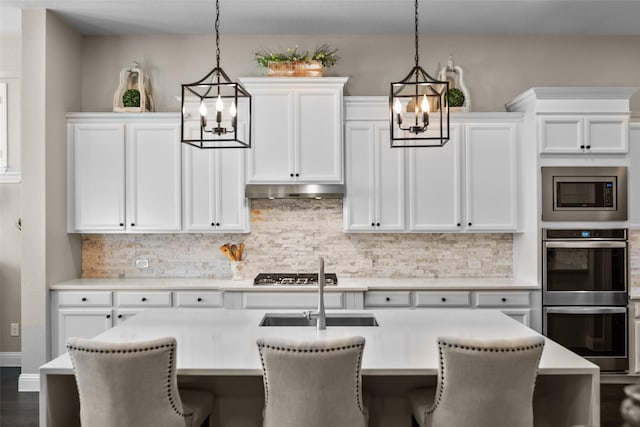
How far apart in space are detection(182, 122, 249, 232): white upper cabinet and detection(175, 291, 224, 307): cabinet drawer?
23.5 inches

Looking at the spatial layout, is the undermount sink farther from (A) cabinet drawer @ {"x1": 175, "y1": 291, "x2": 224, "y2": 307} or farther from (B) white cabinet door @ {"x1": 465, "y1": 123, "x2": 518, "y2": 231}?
(B) white cabinet door @ {"x1": 465, "y1": 123, "x2": 518, "y2": 231}

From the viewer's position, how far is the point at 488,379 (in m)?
2.12

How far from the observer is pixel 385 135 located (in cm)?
474

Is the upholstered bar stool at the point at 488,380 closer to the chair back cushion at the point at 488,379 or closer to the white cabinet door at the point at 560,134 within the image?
the chair back cushion at the point at 488,379

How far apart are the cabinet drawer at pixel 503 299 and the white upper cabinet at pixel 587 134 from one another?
123 cm

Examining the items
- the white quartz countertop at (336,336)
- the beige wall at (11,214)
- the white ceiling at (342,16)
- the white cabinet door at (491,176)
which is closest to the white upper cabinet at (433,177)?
the white cabinet door at (491,176)

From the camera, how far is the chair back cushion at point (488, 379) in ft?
6.89

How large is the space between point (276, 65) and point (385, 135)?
45.9 inches

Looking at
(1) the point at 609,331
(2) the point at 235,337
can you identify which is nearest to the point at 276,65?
(2) the point at 235,337

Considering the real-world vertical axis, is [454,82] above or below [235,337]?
above

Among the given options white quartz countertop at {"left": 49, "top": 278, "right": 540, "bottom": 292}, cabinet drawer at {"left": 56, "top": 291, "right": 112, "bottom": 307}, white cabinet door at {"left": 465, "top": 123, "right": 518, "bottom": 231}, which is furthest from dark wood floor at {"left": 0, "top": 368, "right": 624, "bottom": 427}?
white cabinet door at {"left": 465, "top": 123, "right": 518, "bottom": 231}

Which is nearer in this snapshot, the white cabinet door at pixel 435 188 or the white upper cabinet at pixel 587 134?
the white upper cabinet at pixel 587 134

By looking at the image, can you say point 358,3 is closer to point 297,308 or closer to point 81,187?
point 297,308

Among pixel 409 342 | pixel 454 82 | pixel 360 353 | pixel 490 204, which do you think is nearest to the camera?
pixel 360 353
